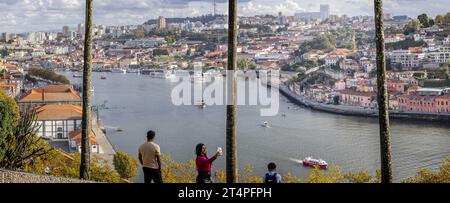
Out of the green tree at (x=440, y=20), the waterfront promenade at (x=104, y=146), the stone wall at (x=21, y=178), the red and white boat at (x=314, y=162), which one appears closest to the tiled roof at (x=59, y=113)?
the waterfront promenade at (x=104, y=146)

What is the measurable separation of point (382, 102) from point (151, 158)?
103 cm

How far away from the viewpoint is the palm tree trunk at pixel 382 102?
2656 mm

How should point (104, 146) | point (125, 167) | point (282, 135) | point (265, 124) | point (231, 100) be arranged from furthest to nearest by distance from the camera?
point (265, 124) < point (282, 135) < point (104, 146) < point (125, 167) < point (231, 100)

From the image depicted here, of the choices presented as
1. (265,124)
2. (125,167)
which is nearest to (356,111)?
(265,124)

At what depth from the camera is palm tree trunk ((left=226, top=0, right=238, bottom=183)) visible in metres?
2.78

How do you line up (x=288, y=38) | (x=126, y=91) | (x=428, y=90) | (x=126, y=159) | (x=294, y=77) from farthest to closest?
(x=288, y=38)
(x=294, y=77)
(x=126, y=91)
(x=428, y=90)
(x=126, y=159)

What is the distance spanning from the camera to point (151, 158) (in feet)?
7.99

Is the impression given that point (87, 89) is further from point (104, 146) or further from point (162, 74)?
point (162, 74)

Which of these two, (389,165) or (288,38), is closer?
(389,165)
